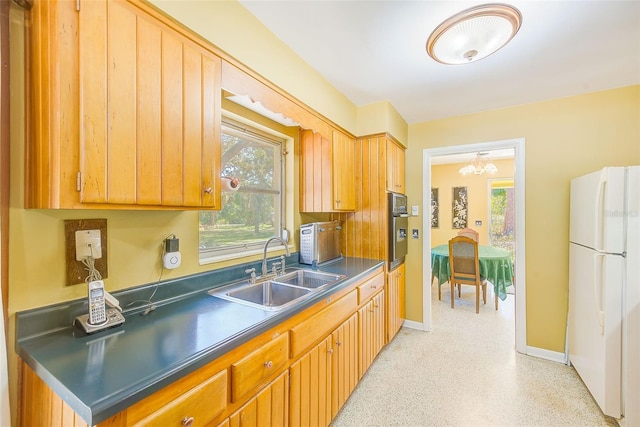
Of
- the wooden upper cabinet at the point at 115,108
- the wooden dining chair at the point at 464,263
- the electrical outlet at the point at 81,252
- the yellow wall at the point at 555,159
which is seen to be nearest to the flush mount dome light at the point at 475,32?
the wooden upper cabinet at the point at 115,108

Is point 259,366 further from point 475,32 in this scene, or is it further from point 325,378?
point 475,32

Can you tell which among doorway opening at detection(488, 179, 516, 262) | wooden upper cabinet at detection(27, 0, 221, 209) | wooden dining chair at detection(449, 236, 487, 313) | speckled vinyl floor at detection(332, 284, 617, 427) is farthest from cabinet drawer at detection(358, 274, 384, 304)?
doorway opening at detection(488, 179, 516, 262)

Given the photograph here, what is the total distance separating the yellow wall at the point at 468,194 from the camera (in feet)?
17.1

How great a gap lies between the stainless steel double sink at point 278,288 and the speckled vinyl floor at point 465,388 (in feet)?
2.83

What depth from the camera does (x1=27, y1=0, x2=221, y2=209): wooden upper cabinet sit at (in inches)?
31.6

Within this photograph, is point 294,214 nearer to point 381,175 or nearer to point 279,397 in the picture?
point 381,175

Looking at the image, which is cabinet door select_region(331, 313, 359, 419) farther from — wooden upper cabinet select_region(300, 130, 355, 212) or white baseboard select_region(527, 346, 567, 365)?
white baseboard select_region(527, 346, 567, 365)

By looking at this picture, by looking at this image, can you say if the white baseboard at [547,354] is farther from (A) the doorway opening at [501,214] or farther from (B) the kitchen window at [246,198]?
(A) the doorway opening at [501,214]

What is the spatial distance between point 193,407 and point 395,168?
252 cm

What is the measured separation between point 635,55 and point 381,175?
186cm

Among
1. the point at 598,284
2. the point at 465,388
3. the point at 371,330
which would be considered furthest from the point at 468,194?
the point at 371,330

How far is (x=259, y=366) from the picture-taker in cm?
108

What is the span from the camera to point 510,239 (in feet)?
16.9

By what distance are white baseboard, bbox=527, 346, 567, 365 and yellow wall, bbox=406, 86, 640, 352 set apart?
0.03 metres
